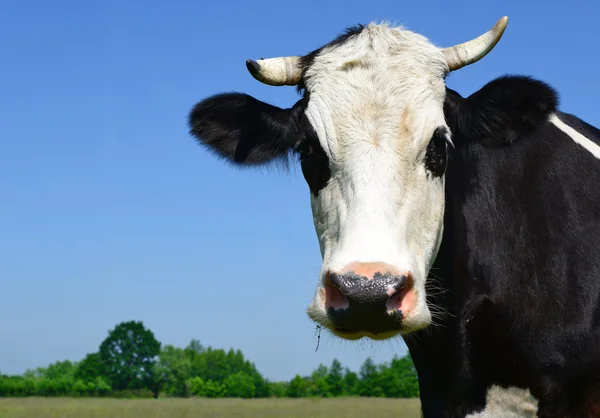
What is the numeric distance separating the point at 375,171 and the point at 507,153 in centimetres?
190

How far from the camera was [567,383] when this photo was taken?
20.0 ft

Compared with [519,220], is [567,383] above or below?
below

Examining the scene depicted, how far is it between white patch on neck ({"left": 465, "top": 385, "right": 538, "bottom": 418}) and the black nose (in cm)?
184

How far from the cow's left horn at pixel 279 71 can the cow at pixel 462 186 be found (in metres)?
0.01

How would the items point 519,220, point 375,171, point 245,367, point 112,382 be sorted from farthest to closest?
point 245,367 → point 112,382 → point 519,220 → point 375,171

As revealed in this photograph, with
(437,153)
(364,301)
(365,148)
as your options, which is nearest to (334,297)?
(364,301)

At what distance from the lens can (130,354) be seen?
109625 millimetres

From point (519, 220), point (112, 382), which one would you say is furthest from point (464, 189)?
point (112, 382)

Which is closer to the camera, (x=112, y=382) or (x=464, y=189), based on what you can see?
(x=464, y=189)

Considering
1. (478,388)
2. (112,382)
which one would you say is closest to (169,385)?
(112,382)

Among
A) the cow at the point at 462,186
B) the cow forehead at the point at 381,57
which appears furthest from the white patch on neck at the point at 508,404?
the cow forehead at the point at 381,57

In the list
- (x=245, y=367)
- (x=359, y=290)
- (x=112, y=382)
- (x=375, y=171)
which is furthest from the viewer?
(x=245, y=367)

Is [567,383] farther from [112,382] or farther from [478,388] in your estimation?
[112,382]

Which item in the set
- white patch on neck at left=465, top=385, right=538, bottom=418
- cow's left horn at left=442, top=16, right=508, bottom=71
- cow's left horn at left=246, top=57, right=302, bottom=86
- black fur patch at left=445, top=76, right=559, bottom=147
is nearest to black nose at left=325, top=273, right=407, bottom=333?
white patch on neck at left=465, top=385, right=538, bottom=418
